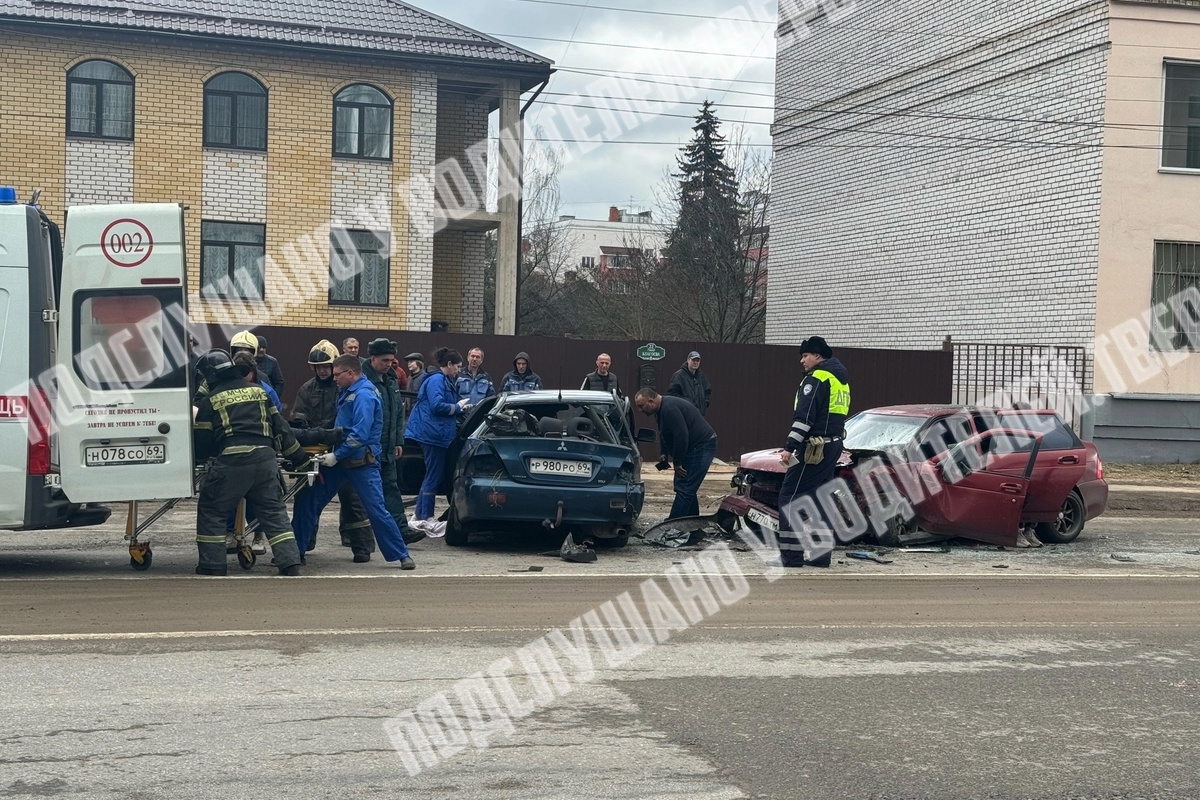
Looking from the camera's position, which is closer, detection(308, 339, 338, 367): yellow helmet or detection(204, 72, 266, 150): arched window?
detection(308, 339, 338, 367): yellow helmet

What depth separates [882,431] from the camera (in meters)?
12.7

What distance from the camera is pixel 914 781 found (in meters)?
5.05

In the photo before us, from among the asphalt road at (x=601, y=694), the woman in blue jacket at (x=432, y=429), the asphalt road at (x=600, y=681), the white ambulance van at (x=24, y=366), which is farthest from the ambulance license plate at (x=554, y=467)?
the white ambulance van at (x=24, y=366)

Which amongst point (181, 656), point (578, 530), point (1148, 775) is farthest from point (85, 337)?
point (1148, 775)

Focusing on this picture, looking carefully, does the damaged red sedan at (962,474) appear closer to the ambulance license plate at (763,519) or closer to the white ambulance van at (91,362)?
the ambulance license plate at (763,519)

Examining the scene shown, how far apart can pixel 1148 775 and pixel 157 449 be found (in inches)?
274

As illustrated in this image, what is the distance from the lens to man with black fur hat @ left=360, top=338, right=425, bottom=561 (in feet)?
36.4

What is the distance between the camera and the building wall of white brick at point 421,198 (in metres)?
25.3

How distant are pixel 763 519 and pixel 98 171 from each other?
56.6ft

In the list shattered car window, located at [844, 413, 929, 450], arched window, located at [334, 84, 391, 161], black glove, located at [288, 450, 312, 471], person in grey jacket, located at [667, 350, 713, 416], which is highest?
arched window, located at [334, 84, 391, 161]

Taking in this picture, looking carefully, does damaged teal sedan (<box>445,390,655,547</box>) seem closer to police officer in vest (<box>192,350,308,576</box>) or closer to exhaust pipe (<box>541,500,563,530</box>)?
exhaust pipe (<box>541,500,563,530</box>)

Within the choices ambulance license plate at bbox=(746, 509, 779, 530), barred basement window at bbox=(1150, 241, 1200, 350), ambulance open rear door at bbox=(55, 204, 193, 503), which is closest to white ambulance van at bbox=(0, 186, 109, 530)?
ambulance open rear door at bbox=(55, 204, 193, 503)

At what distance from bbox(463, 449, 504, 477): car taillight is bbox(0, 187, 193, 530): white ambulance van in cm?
264

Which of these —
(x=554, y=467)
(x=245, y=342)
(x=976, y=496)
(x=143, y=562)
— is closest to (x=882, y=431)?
(x=976, y=496)
